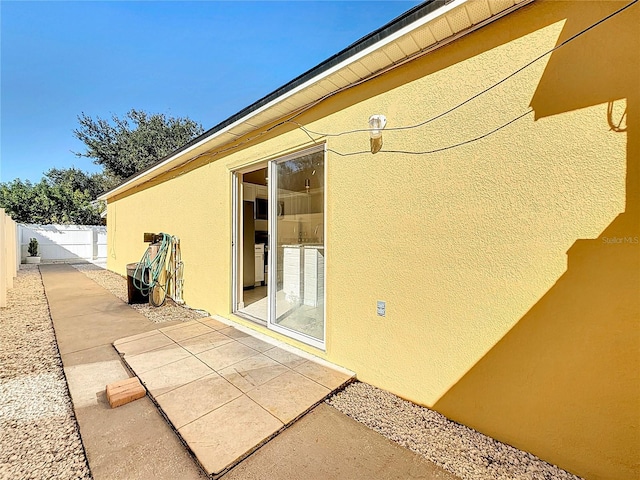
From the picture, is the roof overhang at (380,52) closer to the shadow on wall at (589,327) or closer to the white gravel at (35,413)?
the shadow on wall at (589,327)

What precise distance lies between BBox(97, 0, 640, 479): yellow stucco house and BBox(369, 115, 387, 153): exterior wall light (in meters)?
0.02

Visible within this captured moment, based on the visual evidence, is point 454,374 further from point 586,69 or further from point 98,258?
point 98,258

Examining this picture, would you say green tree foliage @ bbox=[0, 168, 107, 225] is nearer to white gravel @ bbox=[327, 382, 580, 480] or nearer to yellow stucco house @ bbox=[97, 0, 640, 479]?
yellow stucco house @ bbox=[97, 0, 640, 479]

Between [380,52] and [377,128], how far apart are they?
58cm

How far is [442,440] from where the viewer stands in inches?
72.0

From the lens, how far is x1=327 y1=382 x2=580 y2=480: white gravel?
5.18ft

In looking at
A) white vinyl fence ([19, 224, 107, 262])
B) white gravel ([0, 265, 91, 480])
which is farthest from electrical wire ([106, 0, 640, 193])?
white vinyl fence ([19, 224, 107, 262])

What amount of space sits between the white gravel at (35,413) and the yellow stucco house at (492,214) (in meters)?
2.08

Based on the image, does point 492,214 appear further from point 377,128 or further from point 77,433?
point 77,433

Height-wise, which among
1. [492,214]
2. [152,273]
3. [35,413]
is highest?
[492,214]

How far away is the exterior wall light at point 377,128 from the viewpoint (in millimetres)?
2404

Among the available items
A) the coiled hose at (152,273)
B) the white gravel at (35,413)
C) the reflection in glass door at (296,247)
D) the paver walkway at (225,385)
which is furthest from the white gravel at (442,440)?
the coiled hose at (152,273)

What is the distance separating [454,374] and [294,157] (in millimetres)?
2878

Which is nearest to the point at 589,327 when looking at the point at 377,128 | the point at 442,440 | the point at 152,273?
the point at 442,440
